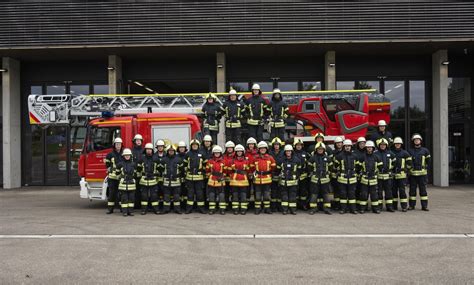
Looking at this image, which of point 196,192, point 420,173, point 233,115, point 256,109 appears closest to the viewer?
point 196,192

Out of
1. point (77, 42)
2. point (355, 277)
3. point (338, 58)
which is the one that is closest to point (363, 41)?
point (338, 58)

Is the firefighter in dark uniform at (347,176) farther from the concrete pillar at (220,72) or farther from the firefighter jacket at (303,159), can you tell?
the concrete pillar at (220,72)

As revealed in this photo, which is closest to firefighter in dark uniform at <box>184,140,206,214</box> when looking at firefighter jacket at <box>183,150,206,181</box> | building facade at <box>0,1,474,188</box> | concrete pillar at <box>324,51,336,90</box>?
firefighter jacket at <box>183,150,206,181</box>

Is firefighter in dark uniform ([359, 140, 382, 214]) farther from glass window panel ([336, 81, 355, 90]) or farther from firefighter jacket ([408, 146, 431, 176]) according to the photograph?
glass window panel ([336, 81, 355, 90])

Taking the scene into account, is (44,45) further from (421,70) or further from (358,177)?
(421,70)

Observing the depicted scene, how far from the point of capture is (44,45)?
1540 cm

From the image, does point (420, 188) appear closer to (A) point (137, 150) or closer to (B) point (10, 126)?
(A) point (137, 150)

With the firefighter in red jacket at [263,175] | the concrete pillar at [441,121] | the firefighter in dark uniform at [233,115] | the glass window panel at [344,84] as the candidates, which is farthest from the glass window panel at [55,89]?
the concrete pillar at [441,121]

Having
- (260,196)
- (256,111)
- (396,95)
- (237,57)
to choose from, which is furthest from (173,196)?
(396,95)

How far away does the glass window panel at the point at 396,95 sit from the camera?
1744cm

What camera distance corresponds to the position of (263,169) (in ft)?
33.2

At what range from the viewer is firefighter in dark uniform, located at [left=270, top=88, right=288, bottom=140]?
1110 cm

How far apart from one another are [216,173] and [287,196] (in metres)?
1.87

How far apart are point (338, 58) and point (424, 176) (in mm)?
8027
